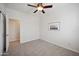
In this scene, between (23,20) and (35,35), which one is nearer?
(23,20)

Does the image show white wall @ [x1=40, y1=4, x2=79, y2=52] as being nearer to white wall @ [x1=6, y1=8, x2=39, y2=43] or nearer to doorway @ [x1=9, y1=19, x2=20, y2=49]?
white wall @ [x1=6, y1=8, x2=39, y2=43]

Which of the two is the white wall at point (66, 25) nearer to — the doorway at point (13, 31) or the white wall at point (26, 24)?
the white wall at point (26, 24)

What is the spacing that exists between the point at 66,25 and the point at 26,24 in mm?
2480

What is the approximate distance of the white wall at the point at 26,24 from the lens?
4.09 m

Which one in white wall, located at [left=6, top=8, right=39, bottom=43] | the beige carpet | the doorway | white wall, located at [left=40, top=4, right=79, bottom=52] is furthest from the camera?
the doorway

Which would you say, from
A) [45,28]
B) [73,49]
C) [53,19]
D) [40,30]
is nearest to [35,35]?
[40,30]

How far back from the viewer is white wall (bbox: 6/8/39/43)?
4093 millimetres

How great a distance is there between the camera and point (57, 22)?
404cm

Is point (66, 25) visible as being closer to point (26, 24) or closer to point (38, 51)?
point (38, 51)

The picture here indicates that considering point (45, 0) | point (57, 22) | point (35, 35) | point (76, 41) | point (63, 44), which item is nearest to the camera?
point (45, 0)

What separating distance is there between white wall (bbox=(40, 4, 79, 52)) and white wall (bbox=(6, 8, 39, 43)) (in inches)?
47.3

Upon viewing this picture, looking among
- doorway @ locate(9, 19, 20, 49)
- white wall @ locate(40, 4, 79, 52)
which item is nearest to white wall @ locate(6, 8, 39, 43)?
doorway @ locate(9, 19, 20, 49)

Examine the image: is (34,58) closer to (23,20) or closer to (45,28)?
(23,20)

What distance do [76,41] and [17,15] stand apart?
3.27 m
